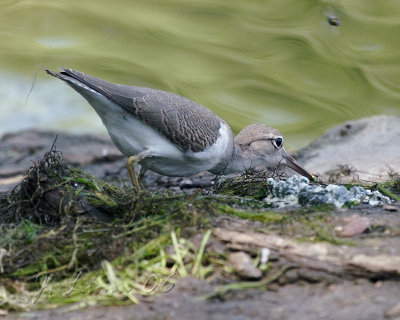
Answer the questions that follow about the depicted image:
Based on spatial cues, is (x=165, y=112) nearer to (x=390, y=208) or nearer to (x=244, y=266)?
(x=390, y=208)

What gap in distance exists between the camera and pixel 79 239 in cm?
471

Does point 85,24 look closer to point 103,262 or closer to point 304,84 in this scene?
point 304,84

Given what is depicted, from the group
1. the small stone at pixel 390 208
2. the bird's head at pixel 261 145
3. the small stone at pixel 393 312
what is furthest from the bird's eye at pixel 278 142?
the small stone at pixel 393 312

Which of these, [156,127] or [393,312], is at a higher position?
[156,127]

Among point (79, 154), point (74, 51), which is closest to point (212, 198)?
point (79, 154)

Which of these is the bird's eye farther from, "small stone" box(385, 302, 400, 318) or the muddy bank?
"small stone" box(385, 302, 400, 318)

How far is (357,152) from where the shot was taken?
29.3 feet

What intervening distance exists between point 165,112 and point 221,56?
5119 mm

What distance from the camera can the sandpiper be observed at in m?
6.12

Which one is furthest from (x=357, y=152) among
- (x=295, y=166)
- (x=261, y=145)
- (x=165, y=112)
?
(x=165, y=112)

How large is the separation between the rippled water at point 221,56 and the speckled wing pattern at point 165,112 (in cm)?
419

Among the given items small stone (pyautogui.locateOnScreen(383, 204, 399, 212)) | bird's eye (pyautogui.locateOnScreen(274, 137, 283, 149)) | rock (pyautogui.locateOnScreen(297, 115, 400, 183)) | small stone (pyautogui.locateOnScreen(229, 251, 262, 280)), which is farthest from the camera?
rock (pyautogui.locateOnScreen(297, 115, 400, 183))

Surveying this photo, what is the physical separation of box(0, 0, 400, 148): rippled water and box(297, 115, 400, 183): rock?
0.88 metres

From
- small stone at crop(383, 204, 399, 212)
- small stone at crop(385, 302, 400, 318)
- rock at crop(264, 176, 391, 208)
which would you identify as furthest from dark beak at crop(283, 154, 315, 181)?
small stone at crop(385, 302, 400, 318)
